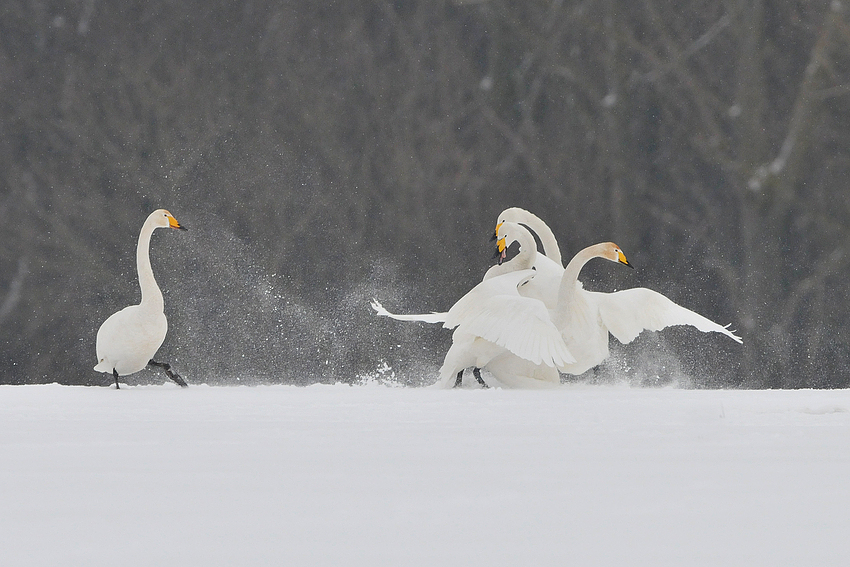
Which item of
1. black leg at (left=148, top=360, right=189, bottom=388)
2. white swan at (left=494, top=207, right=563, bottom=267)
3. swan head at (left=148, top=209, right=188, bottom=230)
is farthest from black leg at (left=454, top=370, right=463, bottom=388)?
swan head at (left=148, top=209, right=188, bottom=230)

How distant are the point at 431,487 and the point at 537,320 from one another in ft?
5.18

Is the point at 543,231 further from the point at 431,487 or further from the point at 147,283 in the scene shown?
the point at 431,487

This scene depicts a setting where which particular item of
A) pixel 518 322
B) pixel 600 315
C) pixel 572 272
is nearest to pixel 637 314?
pixel 600 315

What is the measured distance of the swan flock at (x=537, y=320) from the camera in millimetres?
2900

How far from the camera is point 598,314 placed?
10.8ft

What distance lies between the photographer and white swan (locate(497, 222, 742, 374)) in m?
3.17

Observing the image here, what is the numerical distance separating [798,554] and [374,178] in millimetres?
4852

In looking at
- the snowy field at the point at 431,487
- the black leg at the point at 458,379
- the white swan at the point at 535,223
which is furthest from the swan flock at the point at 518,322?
the snowy field at the point at 431,487

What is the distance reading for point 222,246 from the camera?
224 inches

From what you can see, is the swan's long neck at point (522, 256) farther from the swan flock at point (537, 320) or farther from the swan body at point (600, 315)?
the swan body at point (600, 315)

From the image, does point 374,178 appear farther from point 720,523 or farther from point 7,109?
point 720,523

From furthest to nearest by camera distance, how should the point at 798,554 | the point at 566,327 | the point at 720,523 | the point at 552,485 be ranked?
the point at 566,327 < the point at 552,485 < the point at 720,523 < the point at 798,554

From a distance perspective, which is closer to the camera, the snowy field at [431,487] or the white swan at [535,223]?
the snowy field at [431,487]

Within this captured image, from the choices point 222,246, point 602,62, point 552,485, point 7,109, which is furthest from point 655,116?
point 552,485
